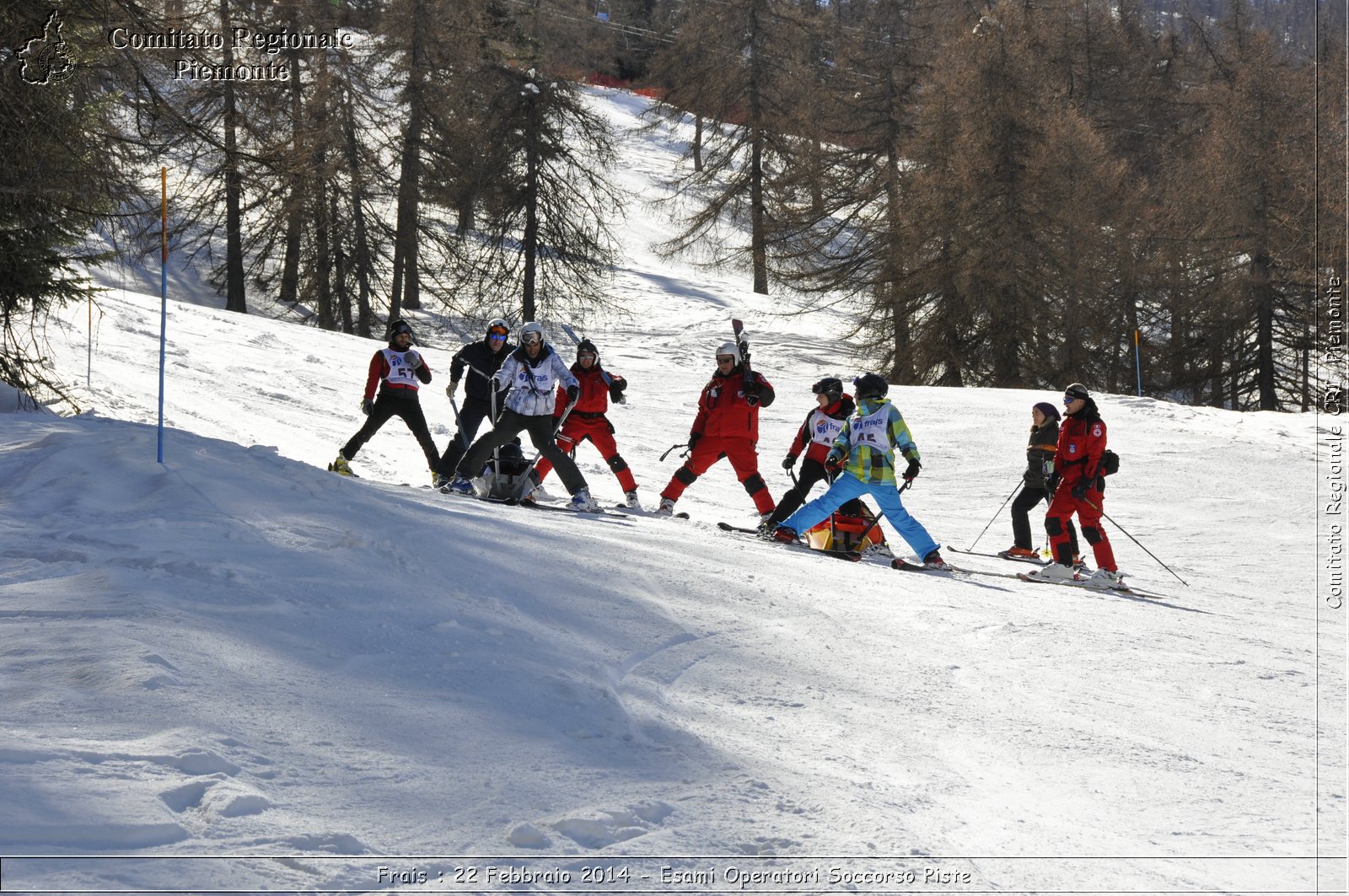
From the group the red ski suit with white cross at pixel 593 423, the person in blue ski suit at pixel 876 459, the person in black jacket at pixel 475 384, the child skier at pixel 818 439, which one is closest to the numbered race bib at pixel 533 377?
the person in black jacket at pixel 475 384

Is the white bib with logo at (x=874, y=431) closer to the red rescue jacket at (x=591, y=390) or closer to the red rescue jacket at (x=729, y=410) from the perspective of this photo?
the red rescue jacket at (x=729, y=410)

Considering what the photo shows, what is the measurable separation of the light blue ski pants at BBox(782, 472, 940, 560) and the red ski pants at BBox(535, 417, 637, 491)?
7.92 feet

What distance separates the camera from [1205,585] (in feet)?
34.6

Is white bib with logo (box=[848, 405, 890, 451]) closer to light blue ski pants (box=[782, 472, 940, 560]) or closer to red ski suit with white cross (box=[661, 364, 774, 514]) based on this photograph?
light blue ski pants (box=[782, 472, 940, 560])

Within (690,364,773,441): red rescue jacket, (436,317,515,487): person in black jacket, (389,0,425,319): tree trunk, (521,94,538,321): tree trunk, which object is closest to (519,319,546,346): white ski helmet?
(436,317,515,487): person in black jacket

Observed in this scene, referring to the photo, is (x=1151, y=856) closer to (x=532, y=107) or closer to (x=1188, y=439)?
(x=1188, y=439)

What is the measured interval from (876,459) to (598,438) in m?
3.43

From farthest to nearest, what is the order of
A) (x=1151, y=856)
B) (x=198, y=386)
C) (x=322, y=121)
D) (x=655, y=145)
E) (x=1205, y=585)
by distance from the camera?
(x=655, y=145) → (x=322, y=121) → (x=198, y=386) → (x=1205, y=585) → (x=1151, y=856)

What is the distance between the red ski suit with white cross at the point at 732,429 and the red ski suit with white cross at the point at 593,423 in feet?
2.66

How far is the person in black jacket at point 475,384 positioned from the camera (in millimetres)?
11344

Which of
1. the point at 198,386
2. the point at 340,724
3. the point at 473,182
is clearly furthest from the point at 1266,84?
the point at 340,724

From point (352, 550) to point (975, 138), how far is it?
23.5m

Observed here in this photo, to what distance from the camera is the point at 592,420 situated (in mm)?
11664

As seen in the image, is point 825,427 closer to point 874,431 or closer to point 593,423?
point 874,431
